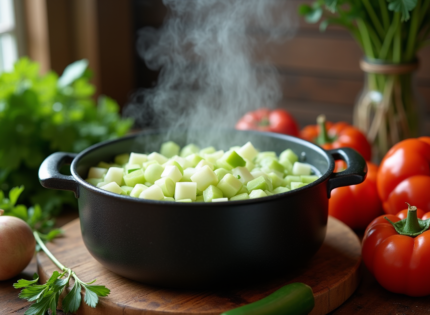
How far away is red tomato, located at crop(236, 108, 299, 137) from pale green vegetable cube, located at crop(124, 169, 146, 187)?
1133mm

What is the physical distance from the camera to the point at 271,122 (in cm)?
242

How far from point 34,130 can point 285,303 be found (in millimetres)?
1199

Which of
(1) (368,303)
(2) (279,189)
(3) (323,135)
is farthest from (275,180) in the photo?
(3) (323,135)

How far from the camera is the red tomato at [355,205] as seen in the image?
5.35ft

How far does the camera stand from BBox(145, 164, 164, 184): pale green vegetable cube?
1.29 metres

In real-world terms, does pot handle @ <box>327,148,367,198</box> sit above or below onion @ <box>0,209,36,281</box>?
above

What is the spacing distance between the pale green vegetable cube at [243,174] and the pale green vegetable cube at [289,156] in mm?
245

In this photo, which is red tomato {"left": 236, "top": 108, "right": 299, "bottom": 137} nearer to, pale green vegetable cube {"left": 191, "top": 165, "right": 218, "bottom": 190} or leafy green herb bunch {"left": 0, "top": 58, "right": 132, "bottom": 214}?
leafy green herb bunch {"left": 0, "top": 58, "right": 132, "bottom": 214}

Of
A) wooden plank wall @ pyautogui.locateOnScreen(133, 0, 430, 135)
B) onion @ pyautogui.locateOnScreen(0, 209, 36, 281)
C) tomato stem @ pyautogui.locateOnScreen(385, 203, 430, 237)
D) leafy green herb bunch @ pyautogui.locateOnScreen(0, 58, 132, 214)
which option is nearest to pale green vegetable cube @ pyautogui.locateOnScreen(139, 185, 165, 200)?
onion @ pyautogui.locateOnScreen(0, 209, 36, 281)

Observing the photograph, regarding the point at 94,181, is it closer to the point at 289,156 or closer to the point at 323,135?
the point at 289,156

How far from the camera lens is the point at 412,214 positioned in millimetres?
1271

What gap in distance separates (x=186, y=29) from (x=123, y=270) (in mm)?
2608

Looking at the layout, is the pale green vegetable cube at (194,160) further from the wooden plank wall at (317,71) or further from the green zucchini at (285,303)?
the wooden plank wall at (317,71)

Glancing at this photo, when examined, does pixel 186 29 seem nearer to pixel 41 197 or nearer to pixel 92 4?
pixel 92 4
